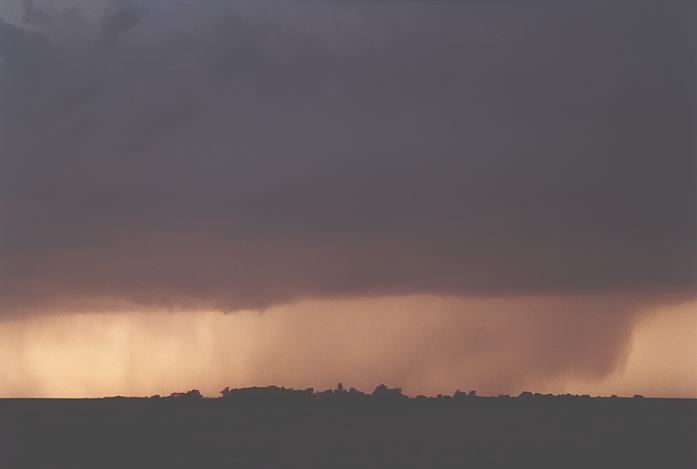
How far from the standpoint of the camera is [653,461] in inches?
2744

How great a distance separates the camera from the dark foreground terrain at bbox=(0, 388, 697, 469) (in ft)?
224

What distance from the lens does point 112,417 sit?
100750 millimetres

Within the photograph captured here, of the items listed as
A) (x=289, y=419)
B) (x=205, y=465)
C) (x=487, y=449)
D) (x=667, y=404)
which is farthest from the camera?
(x=667, y=404)

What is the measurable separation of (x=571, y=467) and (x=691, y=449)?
13.9 metres

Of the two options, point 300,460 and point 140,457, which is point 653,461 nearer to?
point 300,460

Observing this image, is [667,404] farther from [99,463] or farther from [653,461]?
[99,463]

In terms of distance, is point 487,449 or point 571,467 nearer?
point 571,467

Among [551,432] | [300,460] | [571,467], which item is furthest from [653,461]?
[300,460]

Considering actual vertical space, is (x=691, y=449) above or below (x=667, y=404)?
below

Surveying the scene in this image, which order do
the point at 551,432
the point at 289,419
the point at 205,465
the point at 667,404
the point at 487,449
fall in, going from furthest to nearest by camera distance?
the point at 667,404 < the point at 289,419 < the point at 551,432 < the point at 487,449 < the point at 205,465

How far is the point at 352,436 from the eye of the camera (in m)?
81.2

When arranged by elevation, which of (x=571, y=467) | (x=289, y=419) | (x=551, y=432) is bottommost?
(x=571, y=467)

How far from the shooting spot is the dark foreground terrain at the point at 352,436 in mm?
68375

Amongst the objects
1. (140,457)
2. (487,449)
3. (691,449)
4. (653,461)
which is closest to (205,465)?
(140,457)
